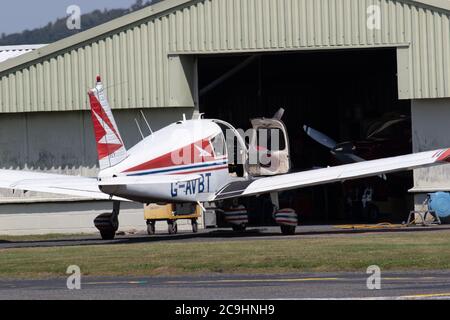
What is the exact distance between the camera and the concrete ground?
1522 centimetres

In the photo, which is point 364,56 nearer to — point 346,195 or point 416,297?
point 346,195

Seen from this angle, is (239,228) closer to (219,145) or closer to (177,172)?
(219,145)

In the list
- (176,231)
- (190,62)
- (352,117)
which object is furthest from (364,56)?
(176,231)

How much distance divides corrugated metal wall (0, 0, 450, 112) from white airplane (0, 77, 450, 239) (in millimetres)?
4839

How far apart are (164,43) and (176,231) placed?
5599 millimetres

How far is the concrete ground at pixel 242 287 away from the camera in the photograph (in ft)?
49.9

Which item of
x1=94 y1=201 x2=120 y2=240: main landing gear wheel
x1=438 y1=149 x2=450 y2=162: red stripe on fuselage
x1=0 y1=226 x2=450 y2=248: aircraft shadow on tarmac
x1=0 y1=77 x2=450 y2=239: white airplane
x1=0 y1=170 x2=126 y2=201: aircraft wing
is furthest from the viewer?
x1=94 y1=201 x2=120 y2=240: main landing gear wheel

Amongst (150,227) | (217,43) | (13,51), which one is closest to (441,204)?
(217,43)

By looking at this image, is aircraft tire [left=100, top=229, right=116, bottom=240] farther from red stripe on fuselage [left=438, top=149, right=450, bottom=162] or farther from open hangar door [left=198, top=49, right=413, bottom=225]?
open hangar door [left=198, top=49, right=413, bottom=225]

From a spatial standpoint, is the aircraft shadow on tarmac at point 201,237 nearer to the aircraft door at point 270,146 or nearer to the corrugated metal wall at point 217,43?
the aircraft door at point 270,146

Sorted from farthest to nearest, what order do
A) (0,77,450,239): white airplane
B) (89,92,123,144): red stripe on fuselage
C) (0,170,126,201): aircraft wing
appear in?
(0,170,126,201): aircraft wing < (0,77,450,239): white airplane < (89,92,123,144): red stripe on fuselage

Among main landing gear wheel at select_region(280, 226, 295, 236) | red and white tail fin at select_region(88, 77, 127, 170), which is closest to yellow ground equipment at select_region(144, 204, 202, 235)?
main landing gear wheel at select_region(280, 226, 295, 236)

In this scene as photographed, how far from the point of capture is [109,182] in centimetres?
2494

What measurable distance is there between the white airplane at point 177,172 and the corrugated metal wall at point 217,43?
191 inches
